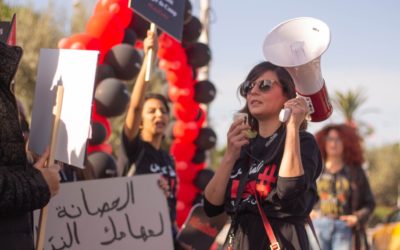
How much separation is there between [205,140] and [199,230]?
3.15 meters

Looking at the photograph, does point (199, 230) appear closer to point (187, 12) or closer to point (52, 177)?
point (52, 177)

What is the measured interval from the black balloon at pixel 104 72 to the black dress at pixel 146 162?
1418 millimetres

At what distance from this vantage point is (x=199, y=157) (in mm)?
7410

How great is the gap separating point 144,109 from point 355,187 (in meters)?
2.21

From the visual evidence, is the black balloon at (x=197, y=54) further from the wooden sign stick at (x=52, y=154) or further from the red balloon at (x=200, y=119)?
the wooden sign stick at (x=52, y=154)

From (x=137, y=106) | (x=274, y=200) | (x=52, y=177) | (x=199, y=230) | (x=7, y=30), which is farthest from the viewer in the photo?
(x=199, y=230)

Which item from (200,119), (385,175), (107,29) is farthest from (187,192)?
(385,175)

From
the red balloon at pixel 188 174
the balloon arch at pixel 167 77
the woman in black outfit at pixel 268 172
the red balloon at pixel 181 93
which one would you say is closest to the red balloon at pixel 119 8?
the balloon arch at pixel 167 77

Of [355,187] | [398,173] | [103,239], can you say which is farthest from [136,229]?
[398,173]

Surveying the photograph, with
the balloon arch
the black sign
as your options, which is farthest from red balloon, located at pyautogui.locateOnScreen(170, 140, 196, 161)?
the black sign

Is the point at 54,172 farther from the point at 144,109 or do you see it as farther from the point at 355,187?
the point at 355,187

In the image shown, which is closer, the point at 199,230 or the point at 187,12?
the point at 199,230

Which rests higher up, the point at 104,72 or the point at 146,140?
the point at 104,72

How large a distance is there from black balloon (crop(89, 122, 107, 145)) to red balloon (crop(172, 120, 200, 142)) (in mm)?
1694
